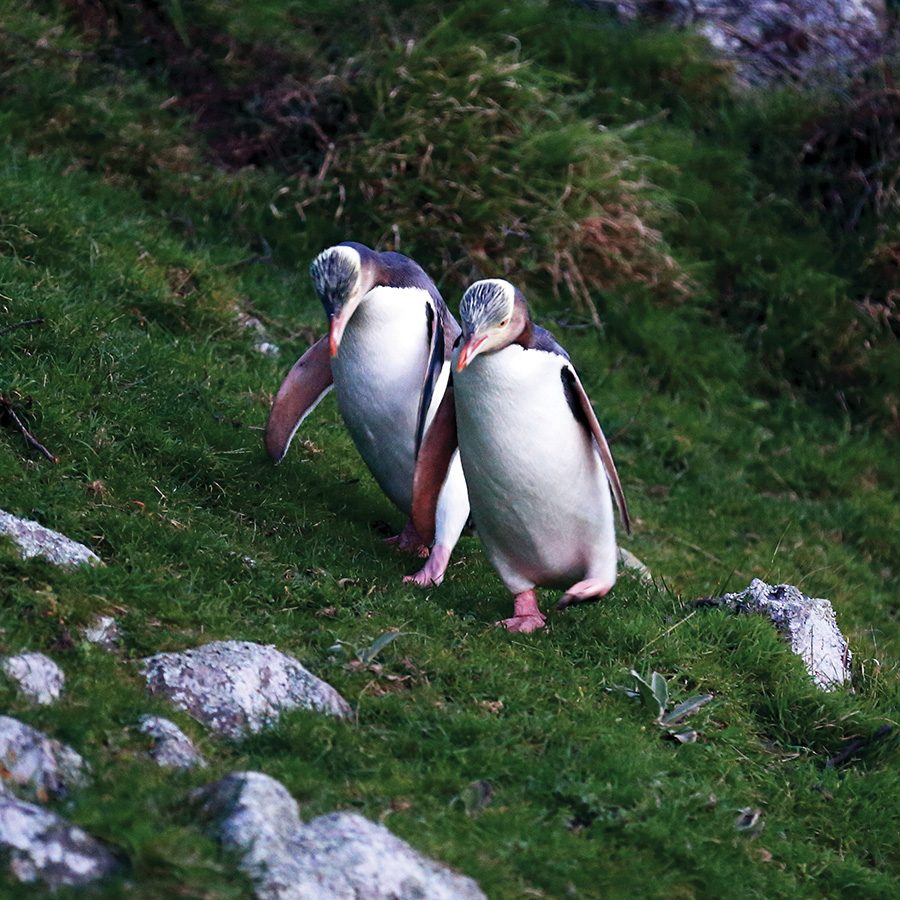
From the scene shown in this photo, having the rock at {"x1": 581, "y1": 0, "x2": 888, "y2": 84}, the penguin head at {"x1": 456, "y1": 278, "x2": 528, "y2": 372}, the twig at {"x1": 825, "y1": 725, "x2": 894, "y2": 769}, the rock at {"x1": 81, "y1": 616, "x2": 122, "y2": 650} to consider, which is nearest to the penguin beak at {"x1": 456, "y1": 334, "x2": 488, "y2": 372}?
the penguin head at {"x1": 456, "y1": 278, "x2": 528, "y2": 372}

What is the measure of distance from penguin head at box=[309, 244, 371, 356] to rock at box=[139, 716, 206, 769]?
196 centimetres

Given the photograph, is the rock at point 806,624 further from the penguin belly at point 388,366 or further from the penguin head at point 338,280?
the penguin head at point 338,280

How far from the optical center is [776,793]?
473cm

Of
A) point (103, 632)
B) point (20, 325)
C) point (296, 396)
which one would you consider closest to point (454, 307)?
point (296, 396)

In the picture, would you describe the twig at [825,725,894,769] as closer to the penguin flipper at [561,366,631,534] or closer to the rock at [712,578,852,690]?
the rock at [712,578,852,690]

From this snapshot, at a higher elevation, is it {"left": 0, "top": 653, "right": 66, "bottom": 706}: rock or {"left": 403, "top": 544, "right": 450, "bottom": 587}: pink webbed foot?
{"left": 0, "top": 653, "right": 66, "bottom": 706}: rock

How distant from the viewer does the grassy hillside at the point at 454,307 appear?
13.5 ft

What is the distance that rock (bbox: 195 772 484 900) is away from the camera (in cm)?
330

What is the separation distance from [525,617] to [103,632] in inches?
68.1

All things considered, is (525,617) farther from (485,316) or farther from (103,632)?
(103,632)

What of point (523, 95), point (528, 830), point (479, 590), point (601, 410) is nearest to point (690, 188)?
point (523, 95)

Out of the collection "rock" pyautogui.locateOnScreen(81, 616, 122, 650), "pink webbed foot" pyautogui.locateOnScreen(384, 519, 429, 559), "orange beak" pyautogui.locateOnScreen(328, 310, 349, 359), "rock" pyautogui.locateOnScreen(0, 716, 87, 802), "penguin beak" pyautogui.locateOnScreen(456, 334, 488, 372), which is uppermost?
"penguin beak" pyautogui.locateOnScreen(456, 334, 488, 372)

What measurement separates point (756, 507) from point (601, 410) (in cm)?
110

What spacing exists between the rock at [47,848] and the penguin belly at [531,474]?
2464mm
